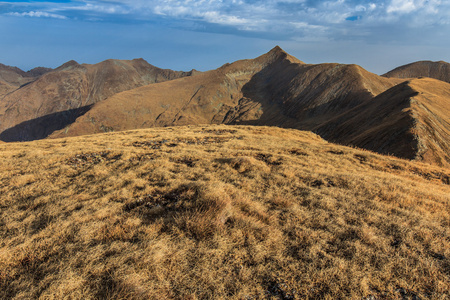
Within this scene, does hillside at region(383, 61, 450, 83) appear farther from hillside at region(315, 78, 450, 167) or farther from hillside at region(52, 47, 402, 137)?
hillside at region(315, 78, 450, 167)

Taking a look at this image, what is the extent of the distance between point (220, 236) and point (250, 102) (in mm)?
184049

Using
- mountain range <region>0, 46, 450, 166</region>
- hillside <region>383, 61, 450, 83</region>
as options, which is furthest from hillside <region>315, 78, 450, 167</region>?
hillside <region>383, 61, 450, 83</region>

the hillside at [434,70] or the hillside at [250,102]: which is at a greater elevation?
the hillside at [434,70]

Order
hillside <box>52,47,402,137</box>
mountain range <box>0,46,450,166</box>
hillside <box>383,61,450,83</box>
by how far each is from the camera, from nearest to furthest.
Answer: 1. mountain range <box>0,46,450,166</box>
2. hillside <box>52,47,402,137</box>
3. hillside <box>383,61,450,83</box>

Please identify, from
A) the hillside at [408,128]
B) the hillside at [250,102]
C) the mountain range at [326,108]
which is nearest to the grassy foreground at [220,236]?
the hillside at [408,128]

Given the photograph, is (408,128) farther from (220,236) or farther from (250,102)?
(250,102)

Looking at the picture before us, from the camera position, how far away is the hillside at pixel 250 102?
11381 centimetres

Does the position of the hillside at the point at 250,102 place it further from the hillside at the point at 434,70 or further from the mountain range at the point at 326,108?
the hillside at the point at 434,70

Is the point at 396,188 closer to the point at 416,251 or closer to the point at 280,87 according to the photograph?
the point at 416,251

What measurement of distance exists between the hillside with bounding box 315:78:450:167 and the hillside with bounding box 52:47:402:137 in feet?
152

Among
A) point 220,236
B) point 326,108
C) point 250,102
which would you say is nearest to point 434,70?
point 326,108

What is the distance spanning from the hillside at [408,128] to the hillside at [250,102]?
152 feet

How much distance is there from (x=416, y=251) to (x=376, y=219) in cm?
148

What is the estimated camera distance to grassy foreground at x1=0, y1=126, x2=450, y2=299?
4.46 m
